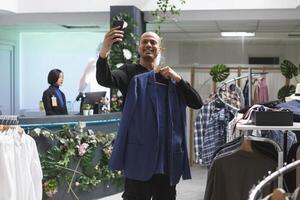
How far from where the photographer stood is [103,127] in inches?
198

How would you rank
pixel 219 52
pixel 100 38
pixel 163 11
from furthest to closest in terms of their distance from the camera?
1. pixel 219 52
2. pixel 100 38
3. pixel 163 11

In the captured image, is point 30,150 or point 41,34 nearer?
point 30,150

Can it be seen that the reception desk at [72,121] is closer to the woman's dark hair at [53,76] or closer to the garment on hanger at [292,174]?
the woman's dark hair at [53,76]

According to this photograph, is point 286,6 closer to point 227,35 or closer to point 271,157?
point 227,35

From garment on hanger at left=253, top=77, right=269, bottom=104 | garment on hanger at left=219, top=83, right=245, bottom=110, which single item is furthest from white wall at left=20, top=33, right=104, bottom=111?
garment on hanger at left=219, top=83, right=245, bottom=110

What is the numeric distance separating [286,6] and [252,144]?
4015 mm

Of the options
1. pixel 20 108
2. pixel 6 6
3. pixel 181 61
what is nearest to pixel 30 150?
pixel 6 6

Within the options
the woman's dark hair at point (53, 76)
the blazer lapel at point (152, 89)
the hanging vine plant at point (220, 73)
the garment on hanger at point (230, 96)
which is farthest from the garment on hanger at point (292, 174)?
the hanging vine plant at point (220, 73)

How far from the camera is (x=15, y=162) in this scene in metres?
2.94

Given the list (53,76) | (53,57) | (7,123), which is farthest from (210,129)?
(53,57)

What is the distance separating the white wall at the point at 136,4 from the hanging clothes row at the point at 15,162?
11.5 feet

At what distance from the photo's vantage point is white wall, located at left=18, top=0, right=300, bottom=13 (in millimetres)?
5863

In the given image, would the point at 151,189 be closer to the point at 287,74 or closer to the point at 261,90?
the point at 261,90

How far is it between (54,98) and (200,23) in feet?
9.57
